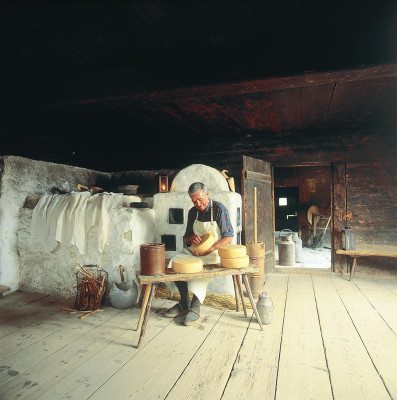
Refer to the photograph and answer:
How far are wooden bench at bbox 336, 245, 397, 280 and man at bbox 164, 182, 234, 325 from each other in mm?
3165

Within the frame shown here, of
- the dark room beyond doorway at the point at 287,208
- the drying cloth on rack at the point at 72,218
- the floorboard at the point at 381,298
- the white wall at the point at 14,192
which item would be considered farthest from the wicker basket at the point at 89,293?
the dark room beyond doorway at the point at 287,208

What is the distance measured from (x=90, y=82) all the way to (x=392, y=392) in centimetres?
390

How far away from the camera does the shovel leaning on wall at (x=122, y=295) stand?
3.99 meters

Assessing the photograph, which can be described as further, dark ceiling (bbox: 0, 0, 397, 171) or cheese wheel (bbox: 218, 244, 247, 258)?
cheese wheel (bbox: 218, 244, 247, 258)

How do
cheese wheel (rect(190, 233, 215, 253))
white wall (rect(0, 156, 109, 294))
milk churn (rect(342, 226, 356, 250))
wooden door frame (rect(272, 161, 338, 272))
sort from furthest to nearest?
wooden door frame (rect(272, 161, 338, 272)), milk churn (rect(342, 226, 356, 250)), white wall (rect(0, 156, 109, 294)), cheese wheel (rect(190, 233, 215, 253))

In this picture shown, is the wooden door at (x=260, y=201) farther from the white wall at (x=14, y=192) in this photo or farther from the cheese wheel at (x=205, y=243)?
the white wall at (x=14, y=192)

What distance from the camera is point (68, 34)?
2.51 m

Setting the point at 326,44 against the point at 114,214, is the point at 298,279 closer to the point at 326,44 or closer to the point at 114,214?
the point at 114,214

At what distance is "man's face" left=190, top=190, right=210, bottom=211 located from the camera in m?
3.62

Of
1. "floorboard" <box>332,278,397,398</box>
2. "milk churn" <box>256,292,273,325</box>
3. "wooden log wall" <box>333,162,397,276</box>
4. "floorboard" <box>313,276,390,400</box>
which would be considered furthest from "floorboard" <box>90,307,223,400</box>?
"wooden log wall" <box>333,162,397,276</box>

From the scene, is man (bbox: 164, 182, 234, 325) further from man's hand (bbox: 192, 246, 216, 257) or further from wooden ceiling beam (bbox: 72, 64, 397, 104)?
wooden ceiling beam (bbox: 72, 64, 397, 104)

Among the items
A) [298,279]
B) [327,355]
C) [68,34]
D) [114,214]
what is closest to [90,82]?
[68,34]

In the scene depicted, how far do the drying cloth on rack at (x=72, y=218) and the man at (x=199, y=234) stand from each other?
1.23 m

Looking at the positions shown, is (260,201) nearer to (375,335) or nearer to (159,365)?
(375,335)
